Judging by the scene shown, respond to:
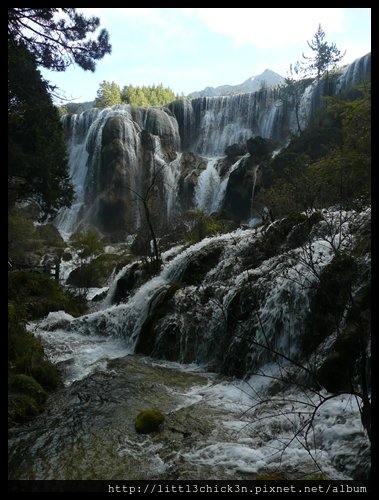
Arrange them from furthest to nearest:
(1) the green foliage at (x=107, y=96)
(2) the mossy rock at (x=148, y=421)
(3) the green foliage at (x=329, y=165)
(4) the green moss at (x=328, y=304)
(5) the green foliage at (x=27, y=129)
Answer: (1) the green foliage at (x=107, y=96)
(4) the green moss at (x=328, y=304)
(2) the mossy rock at (x=148, y=421)
(5) the green foliage at (x=27, y=129)
(3) the green foliage at (x=329, y=165)

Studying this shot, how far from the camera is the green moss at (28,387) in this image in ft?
25.6

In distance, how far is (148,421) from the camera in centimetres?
709

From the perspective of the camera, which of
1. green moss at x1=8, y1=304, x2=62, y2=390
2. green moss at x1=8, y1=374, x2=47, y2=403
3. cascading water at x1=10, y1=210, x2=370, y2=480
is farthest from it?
green moss at x1=8, y1=304, x2=62, y2=390

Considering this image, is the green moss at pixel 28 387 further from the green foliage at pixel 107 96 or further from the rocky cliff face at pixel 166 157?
the green foliage at pixel 107 96

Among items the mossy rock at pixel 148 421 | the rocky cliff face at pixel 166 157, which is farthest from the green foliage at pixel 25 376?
the rocky cliff face at pixel 166 157

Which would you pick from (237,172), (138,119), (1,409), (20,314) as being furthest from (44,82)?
(138,119)

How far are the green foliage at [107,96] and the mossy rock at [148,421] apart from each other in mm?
72076

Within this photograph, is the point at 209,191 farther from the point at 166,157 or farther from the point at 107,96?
the point at 107,96

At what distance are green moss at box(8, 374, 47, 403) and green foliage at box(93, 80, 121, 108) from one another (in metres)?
70.6

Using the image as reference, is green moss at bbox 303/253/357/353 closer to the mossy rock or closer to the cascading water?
the cascading water

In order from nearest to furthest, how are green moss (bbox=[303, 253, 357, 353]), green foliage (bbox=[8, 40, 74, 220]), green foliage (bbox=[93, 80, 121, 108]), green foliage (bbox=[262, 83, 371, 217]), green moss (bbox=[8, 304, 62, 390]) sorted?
green foliage (bbox=[262, 83, 371, 217])
green foliage (bbox=[8, 40, 74, 220])
green moss (bbox=[303, 253, 357, 353])
green moss (bbox=[8, 304, 62, 390])
green foliage (bbox=[93, 80, 121, 108])

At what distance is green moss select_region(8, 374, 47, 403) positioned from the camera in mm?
7789

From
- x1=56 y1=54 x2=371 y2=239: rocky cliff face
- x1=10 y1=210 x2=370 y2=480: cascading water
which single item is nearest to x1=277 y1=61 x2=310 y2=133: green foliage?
x1=56 y1=54 x2=371 y2=239: rocky cliff face
